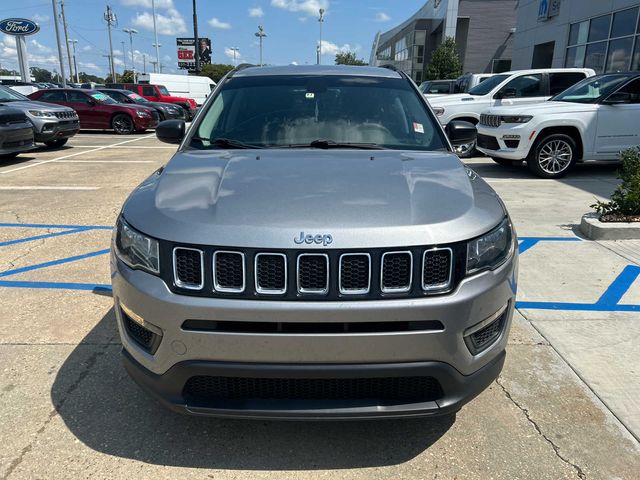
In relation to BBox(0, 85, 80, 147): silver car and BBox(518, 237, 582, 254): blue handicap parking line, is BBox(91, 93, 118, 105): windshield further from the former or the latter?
BBox(518, 237, 582, 254): blue handicap parking line

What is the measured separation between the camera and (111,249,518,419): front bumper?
1.95 meters

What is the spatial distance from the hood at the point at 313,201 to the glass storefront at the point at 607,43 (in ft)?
55.6

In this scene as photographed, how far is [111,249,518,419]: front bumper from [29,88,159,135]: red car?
55.4 ft

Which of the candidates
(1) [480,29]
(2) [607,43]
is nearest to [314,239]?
(2) [607,43]

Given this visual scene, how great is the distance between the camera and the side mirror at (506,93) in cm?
1157

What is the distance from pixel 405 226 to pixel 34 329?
2820mm

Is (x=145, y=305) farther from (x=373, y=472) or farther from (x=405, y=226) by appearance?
(x=373, y=472)

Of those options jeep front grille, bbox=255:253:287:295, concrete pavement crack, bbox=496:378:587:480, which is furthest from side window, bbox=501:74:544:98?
jeep front grille, bbox=255:253:287:295

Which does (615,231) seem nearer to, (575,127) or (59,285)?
(575,127)

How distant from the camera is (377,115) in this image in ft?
11.4

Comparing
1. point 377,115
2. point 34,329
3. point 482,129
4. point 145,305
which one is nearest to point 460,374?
point 145,305

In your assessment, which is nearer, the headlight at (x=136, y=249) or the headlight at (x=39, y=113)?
the headlight at (x=136, y=249)

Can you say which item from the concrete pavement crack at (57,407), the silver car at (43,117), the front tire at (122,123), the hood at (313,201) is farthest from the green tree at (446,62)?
the concrete pavement crack at (57,407)

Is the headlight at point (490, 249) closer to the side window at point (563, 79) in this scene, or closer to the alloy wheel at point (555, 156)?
the alloy wheel at point (555, 156)
